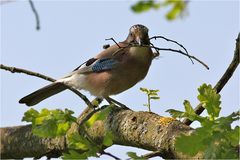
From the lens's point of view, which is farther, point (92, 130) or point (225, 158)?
point (92, 130)

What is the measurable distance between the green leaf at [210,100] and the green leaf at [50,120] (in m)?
0.70

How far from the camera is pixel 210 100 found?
3.04 metres

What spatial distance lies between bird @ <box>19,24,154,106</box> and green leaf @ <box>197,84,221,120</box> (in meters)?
3.25

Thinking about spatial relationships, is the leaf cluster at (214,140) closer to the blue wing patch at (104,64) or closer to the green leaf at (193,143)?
the green leaf at (193,143)

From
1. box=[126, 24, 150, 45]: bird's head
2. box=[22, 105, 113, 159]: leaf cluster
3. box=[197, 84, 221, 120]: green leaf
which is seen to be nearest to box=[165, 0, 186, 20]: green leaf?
box=[197, 84, 221, 120]: green leaf

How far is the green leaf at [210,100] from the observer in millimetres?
2975

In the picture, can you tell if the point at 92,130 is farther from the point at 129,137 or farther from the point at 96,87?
the point at 96,87

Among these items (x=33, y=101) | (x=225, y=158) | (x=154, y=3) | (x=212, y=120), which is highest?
(x=33, y=101)

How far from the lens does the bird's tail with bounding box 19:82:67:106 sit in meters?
6.43

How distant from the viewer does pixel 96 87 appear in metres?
6.50

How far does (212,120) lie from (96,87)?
143 inches

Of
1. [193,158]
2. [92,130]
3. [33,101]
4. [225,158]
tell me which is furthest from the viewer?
[33,101]

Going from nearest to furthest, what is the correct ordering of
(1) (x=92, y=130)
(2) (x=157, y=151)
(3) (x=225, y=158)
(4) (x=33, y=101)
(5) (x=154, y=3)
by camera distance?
(5) (x=154, y=3) < (3) (x=225, y=158) < (2) (x=157, y=151) < (1) (x=92, y=130) < (4) (x=33, y=101)

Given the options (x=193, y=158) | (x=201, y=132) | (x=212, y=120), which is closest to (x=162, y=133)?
(x=193, y=158)
